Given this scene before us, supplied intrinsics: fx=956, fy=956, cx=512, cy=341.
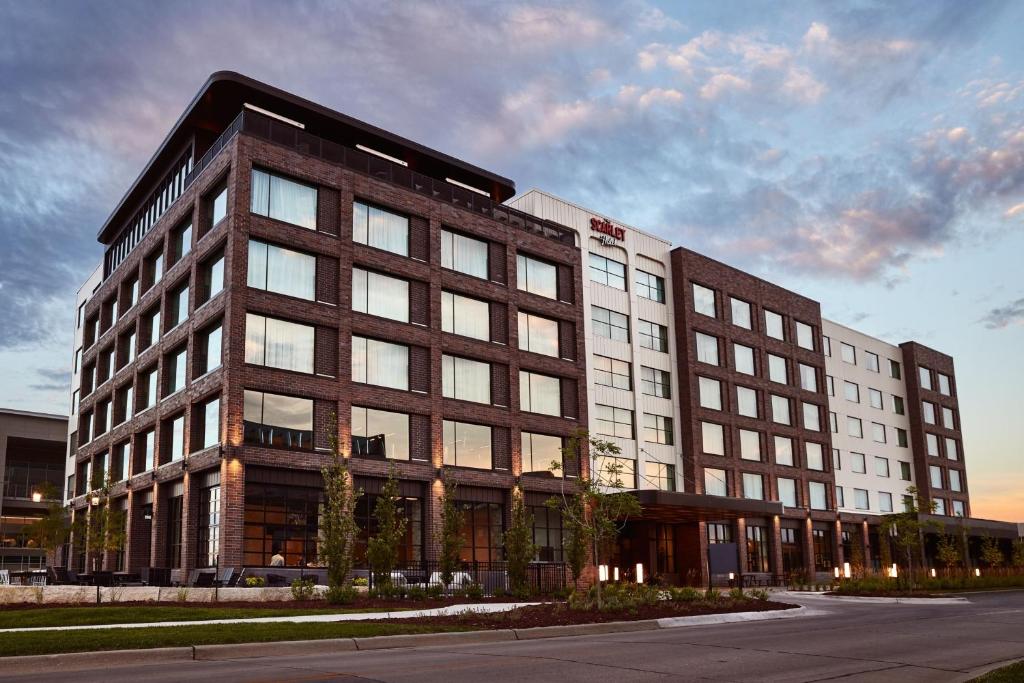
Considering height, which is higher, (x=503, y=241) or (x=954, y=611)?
(x=503, y=241)

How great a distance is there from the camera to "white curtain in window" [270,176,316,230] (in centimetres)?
4297

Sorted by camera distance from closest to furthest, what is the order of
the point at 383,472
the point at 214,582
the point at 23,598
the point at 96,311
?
the point at 23,598, the point at 214,582, the point at 383,472, the point at 96,311

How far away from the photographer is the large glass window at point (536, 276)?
53.2 metres

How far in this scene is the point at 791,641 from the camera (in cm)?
1822

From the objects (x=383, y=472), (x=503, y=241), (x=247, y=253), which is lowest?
(x=383, y=472)

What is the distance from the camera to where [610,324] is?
2301 inches

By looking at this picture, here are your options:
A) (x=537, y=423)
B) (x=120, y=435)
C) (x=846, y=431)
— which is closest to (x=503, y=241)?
(x=537, y=423)

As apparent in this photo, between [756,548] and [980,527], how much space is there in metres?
31.3

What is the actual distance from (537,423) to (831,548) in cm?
3228

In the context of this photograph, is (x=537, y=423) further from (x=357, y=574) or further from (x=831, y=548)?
(x=831, y=548)

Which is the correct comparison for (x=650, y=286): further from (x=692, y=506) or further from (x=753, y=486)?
(x=692, y=506)

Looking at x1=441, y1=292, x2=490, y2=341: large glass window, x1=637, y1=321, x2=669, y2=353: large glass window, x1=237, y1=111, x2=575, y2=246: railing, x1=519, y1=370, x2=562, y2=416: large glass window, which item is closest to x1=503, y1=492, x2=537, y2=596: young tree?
x1=441, y1=292, x2=490, y2=341: large glass window

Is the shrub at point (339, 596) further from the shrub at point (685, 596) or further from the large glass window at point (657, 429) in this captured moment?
the large glass window at point (657, 429)

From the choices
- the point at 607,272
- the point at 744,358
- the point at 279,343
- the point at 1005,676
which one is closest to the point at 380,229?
the point at 279,343
